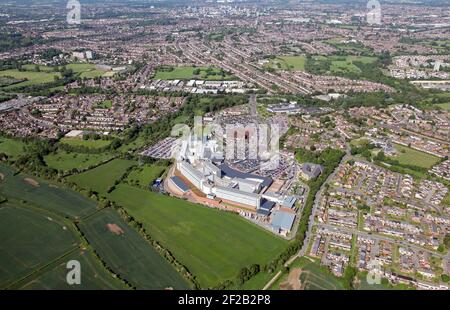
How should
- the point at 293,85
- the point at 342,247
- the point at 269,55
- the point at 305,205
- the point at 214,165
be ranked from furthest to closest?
the point at 269,55, the point at 293,85, the point at 214,165, the point at 305,205, the point at 342,247

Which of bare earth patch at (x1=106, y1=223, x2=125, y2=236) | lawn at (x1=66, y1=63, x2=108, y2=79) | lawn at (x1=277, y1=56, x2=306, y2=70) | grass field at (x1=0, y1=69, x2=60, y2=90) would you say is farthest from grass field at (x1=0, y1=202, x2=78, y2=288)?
lawn at (x1=277, y1=56, x2=306, y2=70)

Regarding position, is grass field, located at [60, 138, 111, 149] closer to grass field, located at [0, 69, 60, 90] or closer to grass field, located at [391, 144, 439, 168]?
grass field, located at [0, 69, 60, 90]

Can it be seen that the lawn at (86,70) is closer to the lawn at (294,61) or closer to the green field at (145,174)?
the lawn at (294,61)

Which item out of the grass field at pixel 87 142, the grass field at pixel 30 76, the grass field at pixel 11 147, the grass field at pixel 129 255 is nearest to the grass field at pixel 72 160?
the grass field at pixel 87 142

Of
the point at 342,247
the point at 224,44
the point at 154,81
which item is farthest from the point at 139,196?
the point at 224,44

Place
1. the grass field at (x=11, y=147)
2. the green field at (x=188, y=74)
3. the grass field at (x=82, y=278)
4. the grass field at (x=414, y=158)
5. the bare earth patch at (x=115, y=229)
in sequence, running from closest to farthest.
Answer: the grass field at (x=82, y=278)
the bare earth patch at (x=115, y=229)
the grass field at (x=414, y=158)
the grass field at (x=11, y=147)
the green field at (x=188, y=74)

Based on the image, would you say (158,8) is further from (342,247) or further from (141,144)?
(342,247)
